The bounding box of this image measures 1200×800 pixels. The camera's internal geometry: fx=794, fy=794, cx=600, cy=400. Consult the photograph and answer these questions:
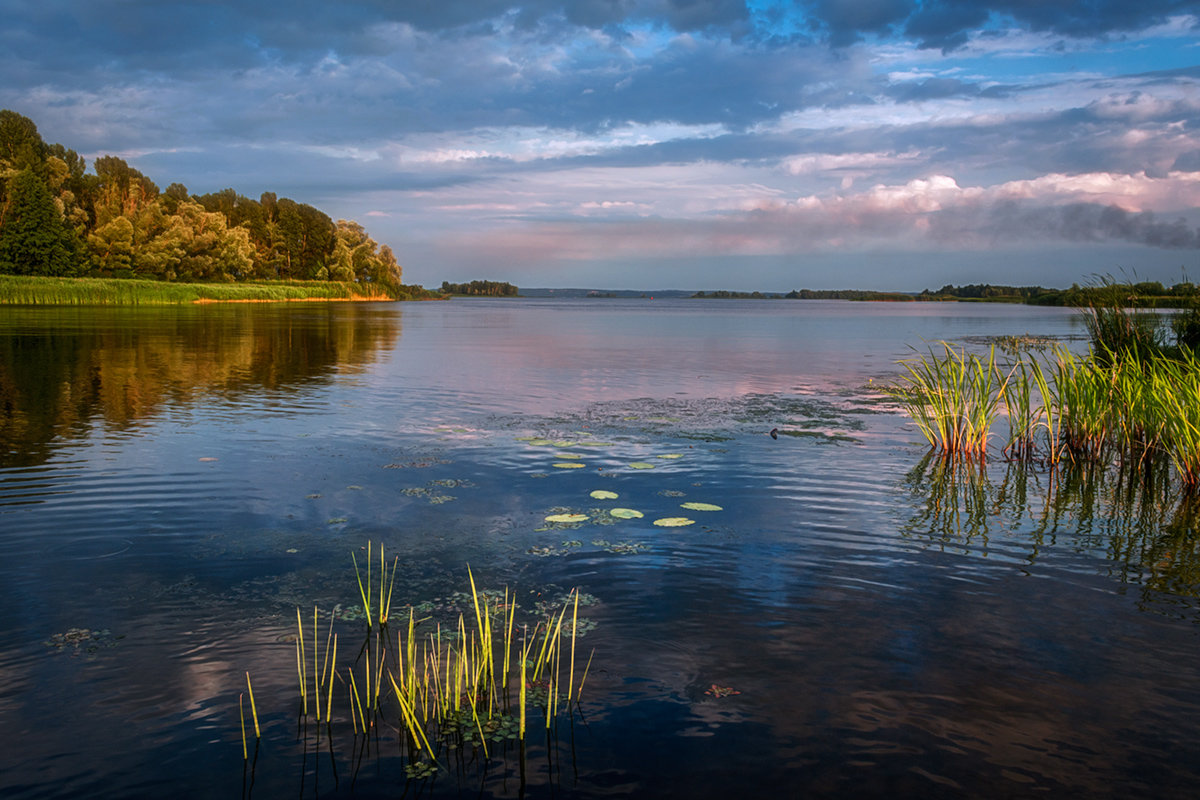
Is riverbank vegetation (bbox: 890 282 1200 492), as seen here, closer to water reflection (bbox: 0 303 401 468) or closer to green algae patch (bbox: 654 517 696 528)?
green algae patch (bbox: 654 517 696 528)

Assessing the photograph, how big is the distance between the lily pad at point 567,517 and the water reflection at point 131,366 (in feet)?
31.2

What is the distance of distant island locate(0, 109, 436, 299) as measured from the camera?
94.5 m

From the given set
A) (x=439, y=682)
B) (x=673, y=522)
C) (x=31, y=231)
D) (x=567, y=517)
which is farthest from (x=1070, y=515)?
(x=31, y=231)

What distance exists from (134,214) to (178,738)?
127 m

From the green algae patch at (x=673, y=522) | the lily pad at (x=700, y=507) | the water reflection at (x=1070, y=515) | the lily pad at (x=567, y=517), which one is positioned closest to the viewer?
the water reflection at (x=1070, y=515)

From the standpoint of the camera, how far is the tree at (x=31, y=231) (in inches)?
3666

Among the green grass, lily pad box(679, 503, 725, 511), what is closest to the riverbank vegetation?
the green grass

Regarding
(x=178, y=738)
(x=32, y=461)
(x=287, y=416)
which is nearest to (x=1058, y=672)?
(x=178, y=738)

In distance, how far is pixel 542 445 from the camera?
1642 cm

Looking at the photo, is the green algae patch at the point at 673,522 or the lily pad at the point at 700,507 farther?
the lily pad at the point at 700,507

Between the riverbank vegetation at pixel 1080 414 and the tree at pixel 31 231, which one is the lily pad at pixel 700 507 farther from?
the tree at pixel 31 231

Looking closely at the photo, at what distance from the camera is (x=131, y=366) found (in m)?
28.6

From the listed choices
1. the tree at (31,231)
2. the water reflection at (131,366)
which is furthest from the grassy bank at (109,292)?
the water reflection at (131,366)

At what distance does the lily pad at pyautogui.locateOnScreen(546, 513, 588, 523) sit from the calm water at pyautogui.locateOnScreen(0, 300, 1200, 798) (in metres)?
0.27
